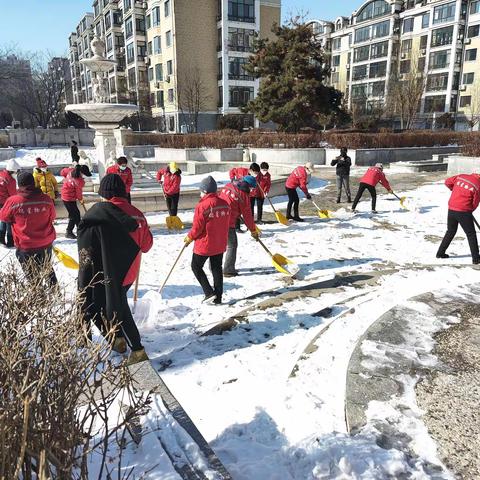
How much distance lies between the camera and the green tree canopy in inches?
954

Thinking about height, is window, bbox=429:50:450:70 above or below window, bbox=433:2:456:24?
below

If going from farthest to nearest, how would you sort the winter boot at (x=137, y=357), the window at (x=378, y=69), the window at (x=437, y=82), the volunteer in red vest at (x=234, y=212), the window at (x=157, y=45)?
the window at (x=378, y=69), the window at (x=437, y=82), the window at (x=157, y=45), the volunteer in red vest at (x=234, y=212), the winter boot at (x=137, y=357)

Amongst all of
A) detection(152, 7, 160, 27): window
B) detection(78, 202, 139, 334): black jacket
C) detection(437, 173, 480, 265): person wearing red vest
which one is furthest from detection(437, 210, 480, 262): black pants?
detection(152, 7, 160, 27): window

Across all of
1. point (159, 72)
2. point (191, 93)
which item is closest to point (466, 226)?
point (191, 93)

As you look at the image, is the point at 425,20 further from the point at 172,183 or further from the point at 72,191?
the point at 72,191

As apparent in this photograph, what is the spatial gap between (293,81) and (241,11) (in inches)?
898

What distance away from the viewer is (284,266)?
6582 millimetres

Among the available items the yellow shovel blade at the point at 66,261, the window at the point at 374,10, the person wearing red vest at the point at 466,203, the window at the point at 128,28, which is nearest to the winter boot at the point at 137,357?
the yellow shovel blade at the point at 66,261

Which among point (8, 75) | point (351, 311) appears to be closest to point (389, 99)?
point (8, 75)

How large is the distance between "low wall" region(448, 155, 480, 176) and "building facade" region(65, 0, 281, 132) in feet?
89.3

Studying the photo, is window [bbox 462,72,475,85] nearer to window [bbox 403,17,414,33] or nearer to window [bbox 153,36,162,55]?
window [bbox 403,17,414,33]

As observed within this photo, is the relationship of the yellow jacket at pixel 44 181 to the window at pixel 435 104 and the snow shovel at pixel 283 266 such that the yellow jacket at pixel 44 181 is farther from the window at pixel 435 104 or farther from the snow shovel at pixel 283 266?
the window at pixel 435 104

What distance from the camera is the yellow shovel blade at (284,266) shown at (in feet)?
21.2

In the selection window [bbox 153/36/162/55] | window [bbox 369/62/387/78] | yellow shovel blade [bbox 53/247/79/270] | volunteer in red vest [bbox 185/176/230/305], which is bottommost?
yellow shovel blade [bbox 53/247/79/270]
